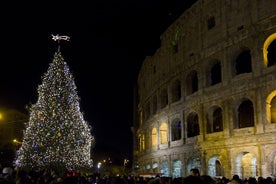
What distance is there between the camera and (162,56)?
38.2 metres

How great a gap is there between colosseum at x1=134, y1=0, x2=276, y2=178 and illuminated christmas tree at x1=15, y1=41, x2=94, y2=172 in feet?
27.0

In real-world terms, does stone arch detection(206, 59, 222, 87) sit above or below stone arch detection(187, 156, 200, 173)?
above

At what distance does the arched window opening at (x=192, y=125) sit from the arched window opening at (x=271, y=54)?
27.5 ft

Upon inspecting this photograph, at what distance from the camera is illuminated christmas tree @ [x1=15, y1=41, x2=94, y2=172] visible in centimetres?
2838

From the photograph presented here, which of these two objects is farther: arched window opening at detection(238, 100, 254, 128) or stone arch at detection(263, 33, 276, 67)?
arched window opening at detection(238, 100, 254, 128)

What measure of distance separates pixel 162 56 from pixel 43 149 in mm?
14923

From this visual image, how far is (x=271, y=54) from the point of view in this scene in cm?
2523

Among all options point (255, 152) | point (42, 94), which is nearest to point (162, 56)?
point (42, 94)

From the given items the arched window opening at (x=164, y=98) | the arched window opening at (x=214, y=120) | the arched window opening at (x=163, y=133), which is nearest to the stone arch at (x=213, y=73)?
the arched window opening at (x=214, y=120)

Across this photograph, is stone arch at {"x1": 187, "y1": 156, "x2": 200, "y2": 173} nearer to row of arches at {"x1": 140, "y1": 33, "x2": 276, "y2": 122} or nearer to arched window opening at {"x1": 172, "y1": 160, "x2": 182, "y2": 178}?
arched window opening at {"x1": 172, "y1": 160, "x2": 182, "y2": 178}

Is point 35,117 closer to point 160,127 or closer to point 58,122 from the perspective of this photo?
point 58,122

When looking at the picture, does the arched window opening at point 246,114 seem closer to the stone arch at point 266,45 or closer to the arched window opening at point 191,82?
the stone arch at point 266,45

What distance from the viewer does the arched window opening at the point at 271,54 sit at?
25144 millimetres

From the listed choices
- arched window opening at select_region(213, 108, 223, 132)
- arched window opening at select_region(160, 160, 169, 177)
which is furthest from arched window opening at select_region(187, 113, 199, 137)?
arched window opening at select_region(160, 160, 169, 177)
